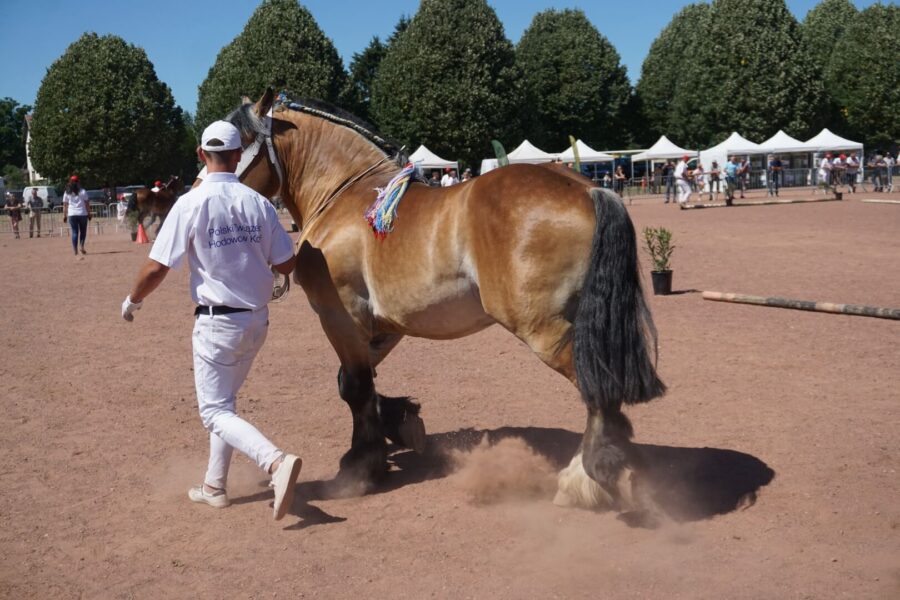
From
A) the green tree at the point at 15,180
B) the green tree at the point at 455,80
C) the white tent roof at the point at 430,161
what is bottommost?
the white tent roof at the point at 430,161

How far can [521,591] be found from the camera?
12.6 ft

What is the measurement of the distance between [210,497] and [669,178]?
35.0 metres

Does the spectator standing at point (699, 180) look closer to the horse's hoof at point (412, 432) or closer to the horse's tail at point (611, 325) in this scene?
the horse's hoof at point (412, 432)

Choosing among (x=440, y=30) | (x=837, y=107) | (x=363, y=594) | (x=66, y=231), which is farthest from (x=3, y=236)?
(x=837, y=107)

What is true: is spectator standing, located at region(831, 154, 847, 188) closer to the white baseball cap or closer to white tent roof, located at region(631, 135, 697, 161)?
white tent roof, located at region(631, 135, 697, 161)

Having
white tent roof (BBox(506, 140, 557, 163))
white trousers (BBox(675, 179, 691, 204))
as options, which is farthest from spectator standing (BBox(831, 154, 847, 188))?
white tent roof (BBox(506, 140, 557, 163))

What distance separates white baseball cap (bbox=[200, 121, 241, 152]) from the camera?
4.65 m

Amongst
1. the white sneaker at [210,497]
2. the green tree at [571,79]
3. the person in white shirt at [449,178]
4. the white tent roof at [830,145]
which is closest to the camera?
the white sneaker at [210,497]

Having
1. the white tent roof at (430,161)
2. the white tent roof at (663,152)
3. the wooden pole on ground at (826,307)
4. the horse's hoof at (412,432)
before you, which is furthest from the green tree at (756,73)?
the horse's hoof at (412,432)

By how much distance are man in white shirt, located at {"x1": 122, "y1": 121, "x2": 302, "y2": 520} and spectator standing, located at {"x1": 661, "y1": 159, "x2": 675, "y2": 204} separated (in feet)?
112

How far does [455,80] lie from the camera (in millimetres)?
45062

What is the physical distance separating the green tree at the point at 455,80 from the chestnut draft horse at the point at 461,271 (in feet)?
132

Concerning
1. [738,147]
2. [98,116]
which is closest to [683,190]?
[738,147]

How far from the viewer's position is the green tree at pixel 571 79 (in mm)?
53844
